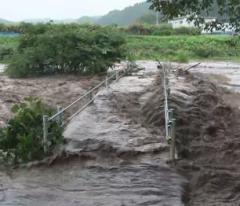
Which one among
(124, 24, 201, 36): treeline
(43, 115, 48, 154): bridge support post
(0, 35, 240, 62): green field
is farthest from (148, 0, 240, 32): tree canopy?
(124, 24, 201, 36): treeline

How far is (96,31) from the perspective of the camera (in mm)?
29766

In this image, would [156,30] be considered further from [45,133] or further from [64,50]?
[45,133]

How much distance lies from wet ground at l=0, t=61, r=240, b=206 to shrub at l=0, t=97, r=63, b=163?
43cm

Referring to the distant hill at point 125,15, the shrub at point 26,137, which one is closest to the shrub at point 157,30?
the distant hill at point 125,15

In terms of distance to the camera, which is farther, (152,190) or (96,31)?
(96,31)

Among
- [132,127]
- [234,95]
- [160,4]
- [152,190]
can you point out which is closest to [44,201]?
[152,190]

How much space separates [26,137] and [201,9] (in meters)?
5.32

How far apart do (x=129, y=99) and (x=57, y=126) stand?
747 cm

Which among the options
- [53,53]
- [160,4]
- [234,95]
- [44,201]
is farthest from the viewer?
[53,53]

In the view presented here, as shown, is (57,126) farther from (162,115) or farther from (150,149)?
(162,115)

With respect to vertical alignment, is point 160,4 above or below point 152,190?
above

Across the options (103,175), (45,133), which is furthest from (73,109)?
(103,175)

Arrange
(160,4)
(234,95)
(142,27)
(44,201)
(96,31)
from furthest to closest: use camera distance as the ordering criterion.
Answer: (142,27) < (96,31) < (234,95) < (44,201) < (160,4)

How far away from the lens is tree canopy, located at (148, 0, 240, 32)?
8.02 metres
